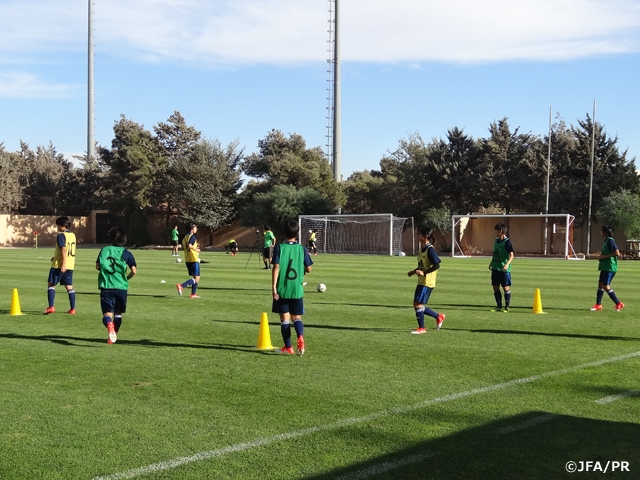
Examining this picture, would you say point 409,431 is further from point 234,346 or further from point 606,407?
point 234,346

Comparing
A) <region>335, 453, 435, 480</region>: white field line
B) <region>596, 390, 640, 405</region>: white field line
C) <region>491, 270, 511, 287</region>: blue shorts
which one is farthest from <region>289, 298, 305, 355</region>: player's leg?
<region>491, 270, 511, 287</region>: blue shorts

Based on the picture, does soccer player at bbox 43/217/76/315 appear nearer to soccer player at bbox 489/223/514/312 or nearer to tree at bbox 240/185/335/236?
soccer player at bbox 489/223/514/312

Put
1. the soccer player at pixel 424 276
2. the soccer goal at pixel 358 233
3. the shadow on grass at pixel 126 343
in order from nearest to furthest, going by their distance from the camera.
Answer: the shadow on grass at pixel 126 343 → the soccer player at pixel 424 276 → the soccer goal at pixel 358 233

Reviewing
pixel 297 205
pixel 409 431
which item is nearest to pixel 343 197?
pixel 297 205

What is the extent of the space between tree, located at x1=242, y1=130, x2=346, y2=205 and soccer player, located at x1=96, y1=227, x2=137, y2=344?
168 feet

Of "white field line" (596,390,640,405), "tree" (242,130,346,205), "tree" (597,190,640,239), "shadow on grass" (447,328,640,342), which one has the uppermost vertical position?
"tree" (242,130,346,205)

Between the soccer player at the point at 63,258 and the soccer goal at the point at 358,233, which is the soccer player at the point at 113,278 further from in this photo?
the soccer goal at the point at 358,233

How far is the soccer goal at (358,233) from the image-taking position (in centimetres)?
4984

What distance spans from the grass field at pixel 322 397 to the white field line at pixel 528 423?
17 millimetres

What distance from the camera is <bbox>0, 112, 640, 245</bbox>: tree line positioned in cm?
5419

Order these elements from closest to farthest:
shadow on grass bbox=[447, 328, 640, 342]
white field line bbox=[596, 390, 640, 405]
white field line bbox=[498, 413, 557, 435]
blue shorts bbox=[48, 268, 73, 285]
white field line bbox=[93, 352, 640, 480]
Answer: white field line bbox=[93, 352, 640, 480], white field line bbox=[498, 413, 557, 435], white field line bbox=[596, 390, 640, 405], shadow on grass bbox=[447, 328, 640, 342], blue shorts bbox=[48, 268, 73, 285]

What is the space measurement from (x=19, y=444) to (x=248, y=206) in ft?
179

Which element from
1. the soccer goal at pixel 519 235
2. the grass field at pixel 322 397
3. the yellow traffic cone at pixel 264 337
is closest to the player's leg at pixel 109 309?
the grass field at pixel 322 397

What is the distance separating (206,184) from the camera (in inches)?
2485
